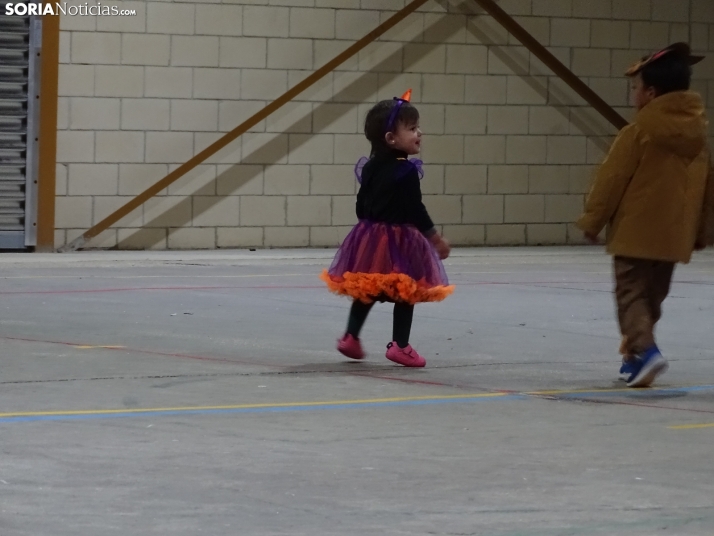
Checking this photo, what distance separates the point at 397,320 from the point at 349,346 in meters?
0.29

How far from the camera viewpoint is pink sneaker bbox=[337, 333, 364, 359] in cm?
780

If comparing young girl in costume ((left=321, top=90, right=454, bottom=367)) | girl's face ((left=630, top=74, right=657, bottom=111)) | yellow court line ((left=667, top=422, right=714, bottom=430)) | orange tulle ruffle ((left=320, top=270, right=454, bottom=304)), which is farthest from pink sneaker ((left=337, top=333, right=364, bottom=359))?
yellow court line ((left=667, top=422, right=714, bottom=430))

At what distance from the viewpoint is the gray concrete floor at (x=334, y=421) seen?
447 centimetres

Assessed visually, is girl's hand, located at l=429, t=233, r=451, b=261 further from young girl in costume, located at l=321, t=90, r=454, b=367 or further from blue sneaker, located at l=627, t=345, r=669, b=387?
blue sneaker, located at l=627, t=345, r=669, b=387

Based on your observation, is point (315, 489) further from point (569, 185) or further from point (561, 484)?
point (569, 185)

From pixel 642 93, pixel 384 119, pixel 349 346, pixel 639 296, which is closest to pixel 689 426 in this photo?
pixel 639 296

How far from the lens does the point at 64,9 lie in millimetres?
15203

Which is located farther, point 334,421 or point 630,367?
point 630,367

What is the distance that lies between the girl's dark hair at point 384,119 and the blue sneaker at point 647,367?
5.92 ft

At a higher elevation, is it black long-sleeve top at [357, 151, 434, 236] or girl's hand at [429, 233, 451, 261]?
black long-sleeve top at [357, 151, 434, 236]

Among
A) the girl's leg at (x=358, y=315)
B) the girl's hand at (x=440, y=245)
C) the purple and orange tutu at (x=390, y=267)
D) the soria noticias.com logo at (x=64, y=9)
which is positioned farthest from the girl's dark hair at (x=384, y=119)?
the soria noticias.com logo at (x=64, y=9)

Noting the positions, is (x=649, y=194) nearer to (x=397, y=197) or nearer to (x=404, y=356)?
(x=397, y=197)

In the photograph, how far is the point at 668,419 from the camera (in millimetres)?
6266

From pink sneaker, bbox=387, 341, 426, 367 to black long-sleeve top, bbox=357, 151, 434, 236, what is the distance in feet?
2.07
